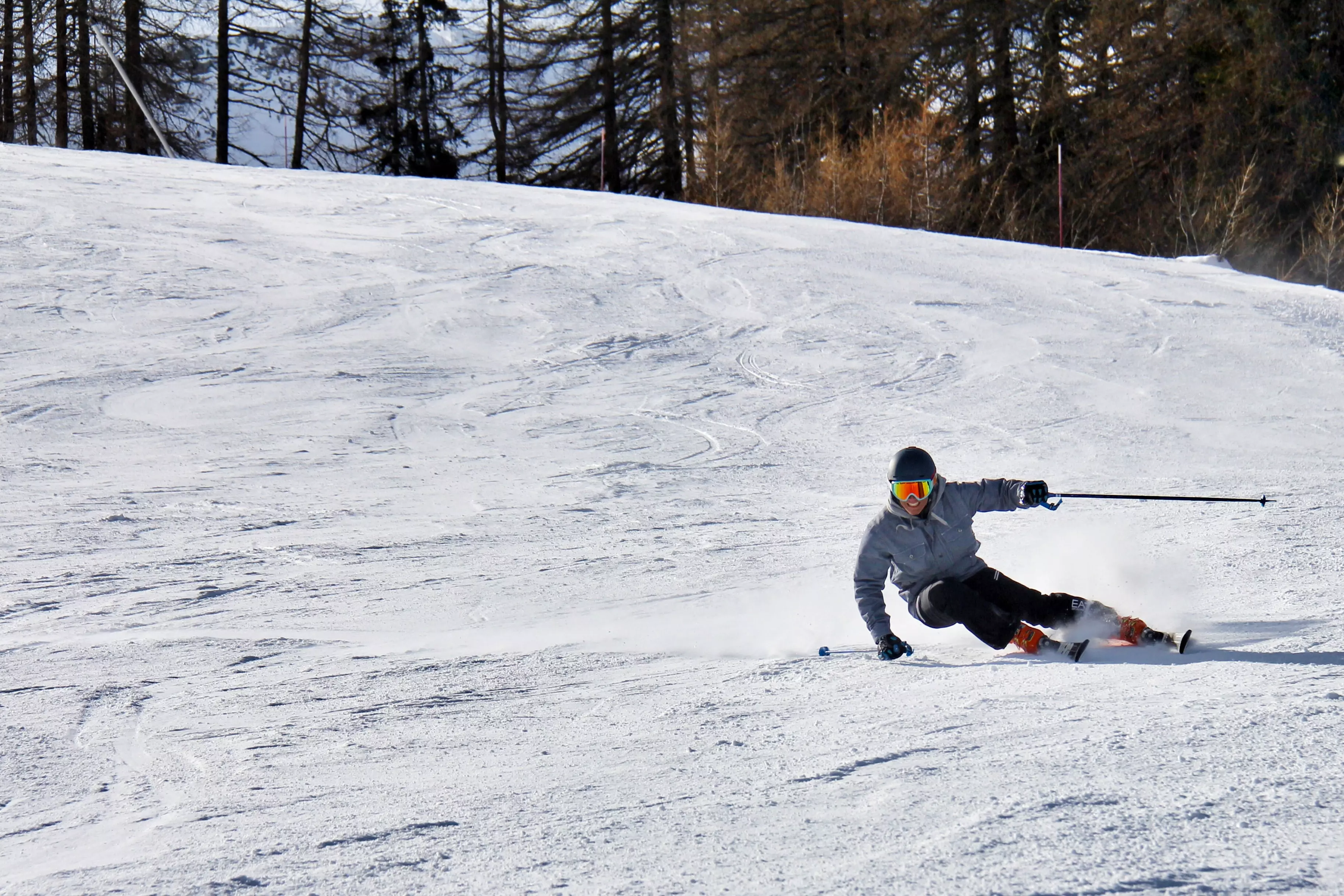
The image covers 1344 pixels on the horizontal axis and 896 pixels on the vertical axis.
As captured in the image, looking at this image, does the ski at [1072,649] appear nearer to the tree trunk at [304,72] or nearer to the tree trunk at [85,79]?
the tree trunk at [304,72]

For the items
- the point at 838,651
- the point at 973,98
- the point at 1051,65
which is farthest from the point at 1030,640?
the point at 1051,65

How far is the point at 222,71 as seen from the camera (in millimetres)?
29953

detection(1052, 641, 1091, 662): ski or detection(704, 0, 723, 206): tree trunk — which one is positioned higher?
detection(704, 0, 723, 206): tree trunk

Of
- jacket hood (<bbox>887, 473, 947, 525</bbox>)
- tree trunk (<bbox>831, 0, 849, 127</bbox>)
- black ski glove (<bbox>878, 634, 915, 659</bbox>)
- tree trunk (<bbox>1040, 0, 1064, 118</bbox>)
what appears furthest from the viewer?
tree trunk (<bbox>831, 0, 849, 127</bbox>)

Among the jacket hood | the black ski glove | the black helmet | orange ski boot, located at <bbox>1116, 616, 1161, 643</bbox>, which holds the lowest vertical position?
the black ski glove

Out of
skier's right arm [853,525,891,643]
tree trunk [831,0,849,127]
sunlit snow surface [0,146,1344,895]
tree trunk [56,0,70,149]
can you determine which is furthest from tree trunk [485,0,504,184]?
skier's right arm [853,525,891,643]

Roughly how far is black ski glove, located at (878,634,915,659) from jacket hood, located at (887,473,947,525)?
1.49 feet

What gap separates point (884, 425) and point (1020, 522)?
7.27ft

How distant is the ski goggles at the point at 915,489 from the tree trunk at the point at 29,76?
2939 cm

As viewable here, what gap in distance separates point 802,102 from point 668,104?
4540 mm

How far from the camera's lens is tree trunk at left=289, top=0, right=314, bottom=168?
30.5 m

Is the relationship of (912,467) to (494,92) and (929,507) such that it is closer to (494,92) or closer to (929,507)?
(929,507)

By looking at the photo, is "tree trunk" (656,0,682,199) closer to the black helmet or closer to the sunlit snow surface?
the sunlit snow surface

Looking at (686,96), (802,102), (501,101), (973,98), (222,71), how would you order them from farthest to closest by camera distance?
(501,101), (686,96), (222,71), (802,102), (973,98)
